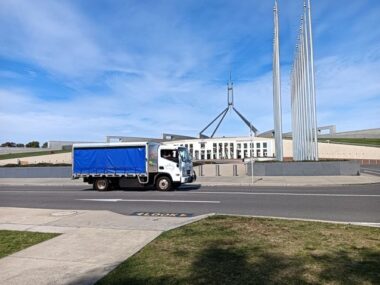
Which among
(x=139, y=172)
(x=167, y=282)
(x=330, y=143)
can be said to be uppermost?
(x=330, y=143)

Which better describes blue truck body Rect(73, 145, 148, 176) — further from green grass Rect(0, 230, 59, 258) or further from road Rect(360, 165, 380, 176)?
road Rect(360, 165, 380, 176)

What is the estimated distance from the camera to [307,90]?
1368 inches

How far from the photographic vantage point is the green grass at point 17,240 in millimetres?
7590

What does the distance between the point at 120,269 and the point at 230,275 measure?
5.17 ft

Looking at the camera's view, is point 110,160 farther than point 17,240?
Yes

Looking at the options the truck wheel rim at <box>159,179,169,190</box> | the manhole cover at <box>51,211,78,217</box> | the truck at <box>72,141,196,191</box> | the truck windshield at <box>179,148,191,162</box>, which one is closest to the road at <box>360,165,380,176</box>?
the truck windshield at <box>179,148,191,162</box>

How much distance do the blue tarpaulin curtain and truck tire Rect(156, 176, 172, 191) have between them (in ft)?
3.35

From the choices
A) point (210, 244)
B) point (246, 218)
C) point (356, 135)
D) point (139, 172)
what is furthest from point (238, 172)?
point (356, 135)

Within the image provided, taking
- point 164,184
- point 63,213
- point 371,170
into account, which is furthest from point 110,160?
point 371,170

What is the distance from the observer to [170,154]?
22500mm

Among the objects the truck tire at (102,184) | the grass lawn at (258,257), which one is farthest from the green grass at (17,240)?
the truck tire at (102,184)

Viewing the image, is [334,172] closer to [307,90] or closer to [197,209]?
[307,90]

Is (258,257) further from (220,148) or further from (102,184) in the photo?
(220,148)

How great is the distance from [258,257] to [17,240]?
485 centimetres
